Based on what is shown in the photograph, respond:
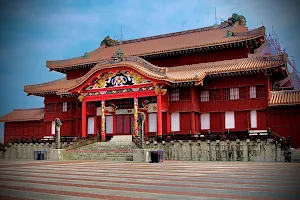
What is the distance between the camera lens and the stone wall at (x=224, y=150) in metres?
22.9

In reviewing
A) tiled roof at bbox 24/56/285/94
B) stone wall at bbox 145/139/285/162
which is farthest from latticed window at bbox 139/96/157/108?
stone wall at bbox 145/139/285/162

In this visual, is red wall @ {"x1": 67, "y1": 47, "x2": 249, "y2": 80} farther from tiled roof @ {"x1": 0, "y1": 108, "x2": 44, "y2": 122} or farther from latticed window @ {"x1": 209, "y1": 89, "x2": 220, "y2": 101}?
tiled roof @ {"x1": 0, "y1": 108, "x2": 44, "y2": 122}

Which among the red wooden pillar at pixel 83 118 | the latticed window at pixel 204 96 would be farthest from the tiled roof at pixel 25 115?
the latticed window at pixel 204 96

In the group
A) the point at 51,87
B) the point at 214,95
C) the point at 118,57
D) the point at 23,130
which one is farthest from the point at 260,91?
the point at 23,130

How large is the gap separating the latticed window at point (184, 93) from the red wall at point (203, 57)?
3932mm

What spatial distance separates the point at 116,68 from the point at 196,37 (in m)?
9.67

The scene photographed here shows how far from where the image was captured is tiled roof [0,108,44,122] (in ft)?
130

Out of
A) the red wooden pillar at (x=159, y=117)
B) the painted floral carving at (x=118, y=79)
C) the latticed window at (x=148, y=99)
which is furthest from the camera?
the latticed window at (x=148, y=99)

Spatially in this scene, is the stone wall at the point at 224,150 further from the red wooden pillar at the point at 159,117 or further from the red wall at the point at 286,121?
the red wall at the point at 286,121

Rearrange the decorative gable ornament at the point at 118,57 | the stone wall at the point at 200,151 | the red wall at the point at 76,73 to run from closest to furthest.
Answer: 1. the stone wall at the point at 200,151
2. the decorative gable ornament at the point at 118,57
3. the red wall at the point at 76,73

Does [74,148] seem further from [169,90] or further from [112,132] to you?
[169,90]

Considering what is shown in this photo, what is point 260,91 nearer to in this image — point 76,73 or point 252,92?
point 252,92

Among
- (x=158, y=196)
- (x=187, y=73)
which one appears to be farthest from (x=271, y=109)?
(x=158, y=196)

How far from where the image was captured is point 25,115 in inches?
1604
